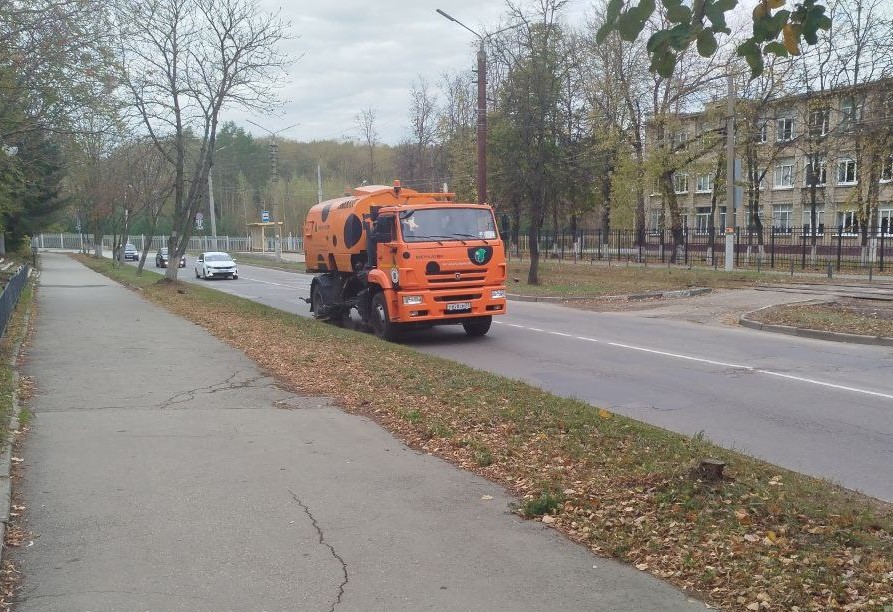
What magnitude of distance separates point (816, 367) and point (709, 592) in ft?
28.5

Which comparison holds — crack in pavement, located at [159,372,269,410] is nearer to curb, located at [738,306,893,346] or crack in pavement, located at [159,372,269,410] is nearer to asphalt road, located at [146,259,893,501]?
asphalt road, located at [146,259,893,501]

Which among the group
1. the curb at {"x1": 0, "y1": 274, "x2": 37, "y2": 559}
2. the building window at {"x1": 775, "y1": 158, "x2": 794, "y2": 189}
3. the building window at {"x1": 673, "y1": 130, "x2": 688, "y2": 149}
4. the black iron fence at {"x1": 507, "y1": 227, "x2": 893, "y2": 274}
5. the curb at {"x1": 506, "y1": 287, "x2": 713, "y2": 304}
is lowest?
the curb at {"x1": 506, "y1": 287, "x2": 713, "y2": 304}

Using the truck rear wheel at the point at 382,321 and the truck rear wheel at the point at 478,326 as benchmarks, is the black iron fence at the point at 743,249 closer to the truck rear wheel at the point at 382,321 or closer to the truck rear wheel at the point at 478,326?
the truck rear wheel at the point at 478,326

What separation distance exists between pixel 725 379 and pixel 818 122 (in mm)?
29810

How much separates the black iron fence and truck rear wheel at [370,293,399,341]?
18697 millimetres

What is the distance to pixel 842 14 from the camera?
30562 mm

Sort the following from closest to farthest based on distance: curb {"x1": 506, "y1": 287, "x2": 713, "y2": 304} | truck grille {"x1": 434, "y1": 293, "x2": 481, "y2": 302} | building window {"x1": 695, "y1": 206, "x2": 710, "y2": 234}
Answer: truck grille {"x1": 434, "y1": 293, "x2": 481, "y2": 302}, curb {"x1": 506, "y1": 287, "x2": 713, "y2": 304}, building window {"x1": 695, "y1": 206, "x2": 710, "y2": 234}

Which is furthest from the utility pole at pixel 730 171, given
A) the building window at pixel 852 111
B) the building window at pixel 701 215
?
the building window at pixel 701 215

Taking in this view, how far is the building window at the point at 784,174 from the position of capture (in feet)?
167

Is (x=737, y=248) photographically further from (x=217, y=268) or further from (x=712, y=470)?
(x=712, y=470)

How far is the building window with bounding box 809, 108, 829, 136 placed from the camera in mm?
34406

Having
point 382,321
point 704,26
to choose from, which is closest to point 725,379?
point 382,321

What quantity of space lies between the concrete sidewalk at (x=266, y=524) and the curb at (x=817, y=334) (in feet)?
34.7

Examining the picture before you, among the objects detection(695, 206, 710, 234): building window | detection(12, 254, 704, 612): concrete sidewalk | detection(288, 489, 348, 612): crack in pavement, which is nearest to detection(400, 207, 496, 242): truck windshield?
detection(12, 254, 704, 612): concrete sidewalk
